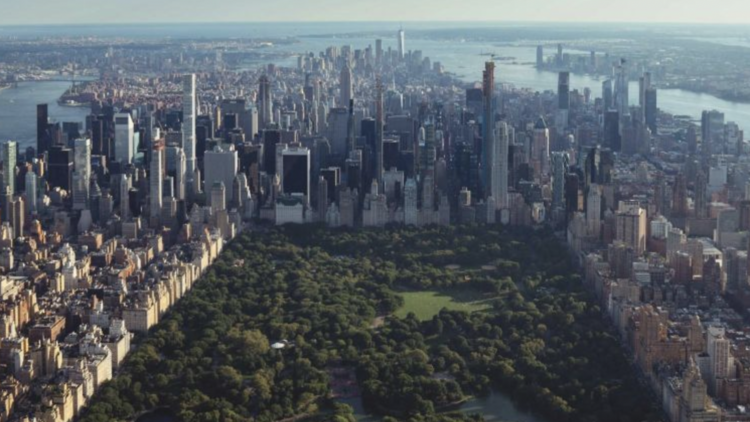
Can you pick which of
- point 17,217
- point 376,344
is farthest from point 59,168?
point 376,344

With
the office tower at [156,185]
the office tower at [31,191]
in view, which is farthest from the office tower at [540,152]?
the office tower at [31,191]

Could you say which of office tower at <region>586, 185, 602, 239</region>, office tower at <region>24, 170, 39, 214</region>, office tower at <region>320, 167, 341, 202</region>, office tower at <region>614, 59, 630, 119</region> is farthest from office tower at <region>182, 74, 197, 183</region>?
office tower at <region>614, 59, 630, 119</region>

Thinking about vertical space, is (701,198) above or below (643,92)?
below

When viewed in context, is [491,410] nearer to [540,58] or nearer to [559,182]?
[559,182]

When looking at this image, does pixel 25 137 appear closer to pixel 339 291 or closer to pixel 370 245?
pixel 370 245

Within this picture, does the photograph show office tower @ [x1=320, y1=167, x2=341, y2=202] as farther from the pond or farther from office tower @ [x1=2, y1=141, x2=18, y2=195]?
the pond

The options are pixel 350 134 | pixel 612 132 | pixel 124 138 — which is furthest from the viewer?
pixel 612 132

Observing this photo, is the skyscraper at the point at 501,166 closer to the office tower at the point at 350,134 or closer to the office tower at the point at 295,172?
the office tower at the point at 295,172
